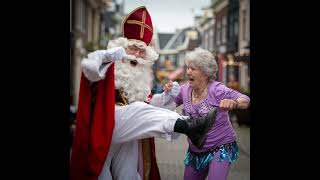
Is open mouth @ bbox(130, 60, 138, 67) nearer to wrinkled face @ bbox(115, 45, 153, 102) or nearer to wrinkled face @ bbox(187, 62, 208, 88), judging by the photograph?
wrinkled face @ bbox(115, 45, 153, 102)

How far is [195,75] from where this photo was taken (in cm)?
347

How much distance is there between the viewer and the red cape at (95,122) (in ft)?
10.0

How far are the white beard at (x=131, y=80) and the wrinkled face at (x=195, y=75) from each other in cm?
34

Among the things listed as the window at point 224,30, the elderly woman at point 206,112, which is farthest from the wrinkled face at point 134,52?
the window at point 224,30

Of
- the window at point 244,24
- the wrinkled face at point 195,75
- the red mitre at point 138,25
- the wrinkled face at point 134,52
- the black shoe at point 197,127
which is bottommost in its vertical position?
the black shoe at point 197,127

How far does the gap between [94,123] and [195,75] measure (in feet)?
2.92

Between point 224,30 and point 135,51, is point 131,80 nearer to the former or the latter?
point 135,51

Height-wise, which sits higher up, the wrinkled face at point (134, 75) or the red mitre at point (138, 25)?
the red mitre at point (138, 25)

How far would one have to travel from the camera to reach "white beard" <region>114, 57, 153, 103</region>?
11.0 feet

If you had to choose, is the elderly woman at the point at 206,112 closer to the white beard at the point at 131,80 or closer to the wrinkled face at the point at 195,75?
the wrinkled face at the point at 195,75

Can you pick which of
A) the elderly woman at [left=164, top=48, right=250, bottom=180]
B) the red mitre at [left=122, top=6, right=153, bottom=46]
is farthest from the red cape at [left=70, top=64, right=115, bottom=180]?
the elderly woman at [left=164, top=48, right=250, bottom=180]
